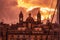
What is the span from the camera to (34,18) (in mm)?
20719

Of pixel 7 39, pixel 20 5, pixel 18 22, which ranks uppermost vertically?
pixel 20 5

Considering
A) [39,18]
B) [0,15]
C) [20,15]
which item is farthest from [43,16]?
[0,15]

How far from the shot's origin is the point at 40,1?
2080cm

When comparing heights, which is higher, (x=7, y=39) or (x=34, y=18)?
(x=34, y=18)

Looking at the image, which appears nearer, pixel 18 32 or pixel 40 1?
pixel 18 32

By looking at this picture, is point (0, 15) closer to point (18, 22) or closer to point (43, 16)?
point (18, 22)

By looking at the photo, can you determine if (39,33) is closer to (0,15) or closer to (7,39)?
(7,39)

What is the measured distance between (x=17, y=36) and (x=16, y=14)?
149 inches

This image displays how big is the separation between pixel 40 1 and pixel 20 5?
86.6 inches

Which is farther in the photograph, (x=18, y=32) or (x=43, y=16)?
(x=43, y=16)

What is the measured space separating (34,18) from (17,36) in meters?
4.24

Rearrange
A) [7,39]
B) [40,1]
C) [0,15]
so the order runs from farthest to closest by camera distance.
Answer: [40,1], [0,15], [7,39]

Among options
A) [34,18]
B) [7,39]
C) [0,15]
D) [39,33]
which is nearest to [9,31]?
[7,39]

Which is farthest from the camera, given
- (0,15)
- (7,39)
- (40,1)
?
(40,1)
